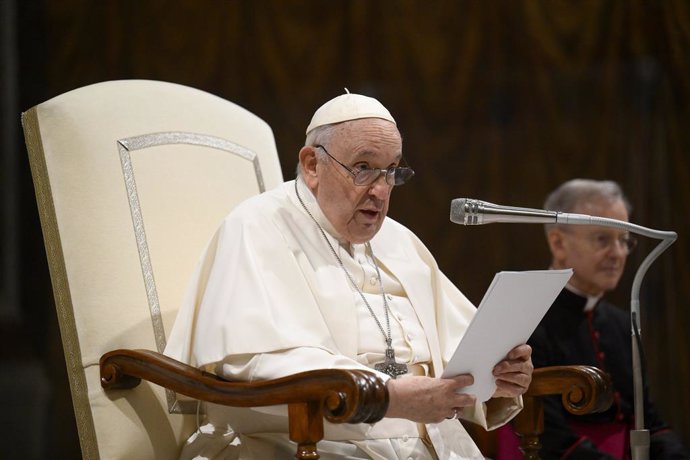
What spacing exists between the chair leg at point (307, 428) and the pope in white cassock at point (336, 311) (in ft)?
0.66

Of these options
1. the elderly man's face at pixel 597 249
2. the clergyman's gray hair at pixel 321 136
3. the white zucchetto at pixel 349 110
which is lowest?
the elderly man's face at pixel 597 249

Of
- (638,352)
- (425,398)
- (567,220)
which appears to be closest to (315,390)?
(425,398)

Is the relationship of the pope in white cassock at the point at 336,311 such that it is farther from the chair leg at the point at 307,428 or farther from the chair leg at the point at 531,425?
the chair leg at the point at 307,428

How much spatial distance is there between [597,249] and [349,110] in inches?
71.8

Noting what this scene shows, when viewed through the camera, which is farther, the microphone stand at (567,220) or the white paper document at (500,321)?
the microphone stand at (567,220)

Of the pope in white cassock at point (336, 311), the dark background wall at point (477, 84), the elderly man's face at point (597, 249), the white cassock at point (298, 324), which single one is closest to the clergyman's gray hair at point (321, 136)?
the pope in white cassock at point (336, 311)

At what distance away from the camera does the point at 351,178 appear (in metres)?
3.02

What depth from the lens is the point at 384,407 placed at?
2252mm

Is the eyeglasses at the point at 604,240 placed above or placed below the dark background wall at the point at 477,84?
below

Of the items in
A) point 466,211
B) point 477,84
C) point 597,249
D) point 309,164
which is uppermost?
point 477,84

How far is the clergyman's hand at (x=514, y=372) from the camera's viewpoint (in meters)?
2.74

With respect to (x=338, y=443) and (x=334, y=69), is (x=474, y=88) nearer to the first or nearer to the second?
(x=334, y=69)

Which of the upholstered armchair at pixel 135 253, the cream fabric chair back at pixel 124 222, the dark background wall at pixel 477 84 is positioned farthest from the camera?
the dark background wall at pixel 477 84

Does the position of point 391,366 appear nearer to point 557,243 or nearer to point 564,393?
point 564,393
